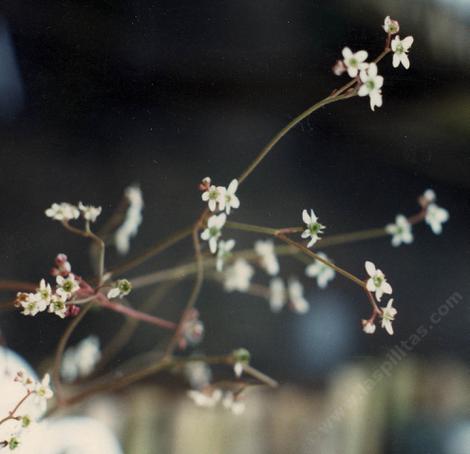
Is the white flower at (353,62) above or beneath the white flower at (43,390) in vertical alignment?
above

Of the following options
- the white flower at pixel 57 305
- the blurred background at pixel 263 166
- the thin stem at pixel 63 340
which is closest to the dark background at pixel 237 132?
the blurred background at pixel 263 166

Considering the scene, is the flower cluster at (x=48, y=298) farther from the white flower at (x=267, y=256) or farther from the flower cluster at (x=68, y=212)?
the white flower at (x=267, y=256)

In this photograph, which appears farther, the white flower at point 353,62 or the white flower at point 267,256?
the white flower at point 267,256

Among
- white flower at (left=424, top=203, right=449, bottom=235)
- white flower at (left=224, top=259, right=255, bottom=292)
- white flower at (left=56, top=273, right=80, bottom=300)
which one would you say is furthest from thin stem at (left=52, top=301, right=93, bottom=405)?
white flower at (left=424, top=203, right=449, bottom=235)

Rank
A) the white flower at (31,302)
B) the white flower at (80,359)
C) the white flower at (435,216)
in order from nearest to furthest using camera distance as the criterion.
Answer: the white flower at (31,302)
the white flower at (435,216)
the white flower at (80,359)

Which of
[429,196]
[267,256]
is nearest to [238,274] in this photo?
[267,256]

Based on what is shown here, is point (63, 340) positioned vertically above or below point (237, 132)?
below

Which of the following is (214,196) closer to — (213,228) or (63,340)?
(213,228)

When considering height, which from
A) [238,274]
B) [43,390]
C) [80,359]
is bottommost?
[43,390]
